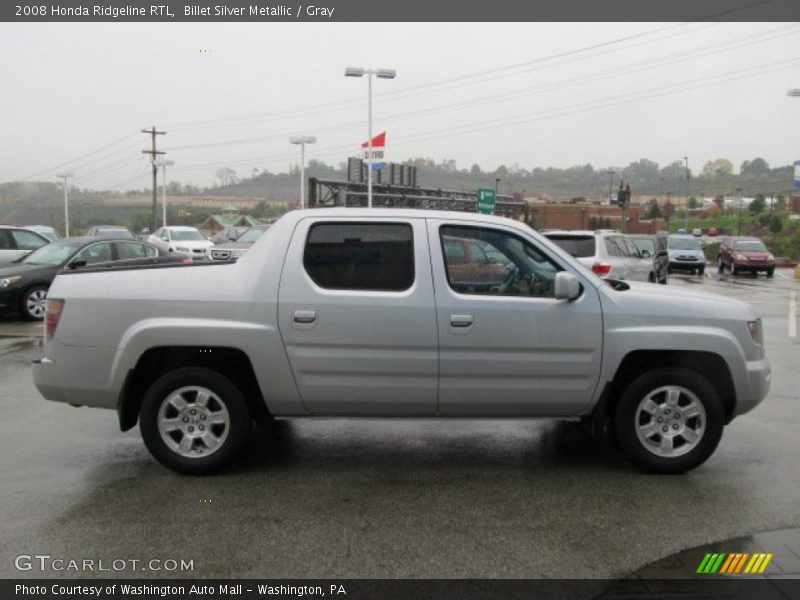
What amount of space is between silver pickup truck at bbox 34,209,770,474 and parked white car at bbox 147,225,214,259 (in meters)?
22.2

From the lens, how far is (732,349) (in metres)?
5.06

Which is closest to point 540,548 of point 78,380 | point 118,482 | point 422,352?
point 422,352

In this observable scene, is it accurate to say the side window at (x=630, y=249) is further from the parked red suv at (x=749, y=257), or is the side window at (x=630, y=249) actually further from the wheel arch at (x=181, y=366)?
the parked red suv at (x=749, y=257)

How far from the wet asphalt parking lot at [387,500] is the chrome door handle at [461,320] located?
1106mm

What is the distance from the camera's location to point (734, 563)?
377 centimetres

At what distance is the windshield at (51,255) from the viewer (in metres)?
13.4

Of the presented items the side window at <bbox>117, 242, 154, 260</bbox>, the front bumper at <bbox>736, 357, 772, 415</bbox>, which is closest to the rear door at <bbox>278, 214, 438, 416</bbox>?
the front bumper at <bbox>736, 357, 772, 415</bbox>

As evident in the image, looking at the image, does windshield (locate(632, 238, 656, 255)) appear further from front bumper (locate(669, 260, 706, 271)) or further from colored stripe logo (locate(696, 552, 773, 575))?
colored stripe logo (locate(696, 552, 773, 575))

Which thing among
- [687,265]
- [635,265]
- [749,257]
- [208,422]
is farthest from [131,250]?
[749,257]

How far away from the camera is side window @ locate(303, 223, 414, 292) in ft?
16.4

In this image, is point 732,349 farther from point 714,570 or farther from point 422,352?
point 422,352

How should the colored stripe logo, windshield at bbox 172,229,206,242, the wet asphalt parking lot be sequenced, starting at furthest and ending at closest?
windshield at bbox 172,229,206,242, the wet asphalt parking lot, the colored stripe logo

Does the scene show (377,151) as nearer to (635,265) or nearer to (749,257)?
(635,265)

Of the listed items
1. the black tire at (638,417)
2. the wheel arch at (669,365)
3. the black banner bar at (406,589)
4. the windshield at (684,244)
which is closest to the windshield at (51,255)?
the black banner bar at (406,589)
